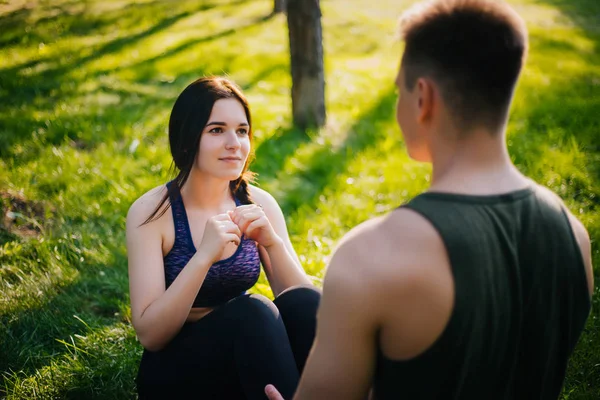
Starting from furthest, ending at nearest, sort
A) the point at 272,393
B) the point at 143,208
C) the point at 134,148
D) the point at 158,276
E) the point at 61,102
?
1. the point at 61,102
2. the point at 134,148
3. the point at 143,208
4. the point at 158,276
5. the point at 272,393

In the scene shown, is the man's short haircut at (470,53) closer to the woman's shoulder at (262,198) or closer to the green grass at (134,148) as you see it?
the green grass at (134,148)

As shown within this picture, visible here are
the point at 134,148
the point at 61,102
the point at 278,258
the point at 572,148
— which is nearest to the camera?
the point at 278,258

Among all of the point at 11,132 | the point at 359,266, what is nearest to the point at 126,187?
the point at 11,132

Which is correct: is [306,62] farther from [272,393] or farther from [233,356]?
[272,393]

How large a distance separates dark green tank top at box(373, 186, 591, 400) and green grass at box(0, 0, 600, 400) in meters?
0.57

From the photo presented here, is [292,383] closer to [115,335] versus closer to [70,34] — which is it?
[115,335]

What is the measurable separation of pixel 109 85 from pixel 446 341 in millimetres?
6768

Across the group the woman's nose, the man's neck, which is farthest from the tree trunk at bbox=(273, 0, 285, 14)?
the man's neck

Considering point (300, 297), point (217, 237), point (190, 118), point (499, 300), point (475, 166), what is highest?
point (475, 166)

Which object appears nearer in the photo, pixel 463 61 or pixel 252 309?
pixel 463 61

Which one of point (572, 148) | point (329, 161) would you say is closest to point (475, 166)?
point (329, 161)

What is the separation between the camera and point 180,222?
266cm

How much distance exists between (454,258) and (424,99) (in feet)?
1.33

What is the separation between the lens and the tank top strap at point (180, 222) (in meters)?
2.64
